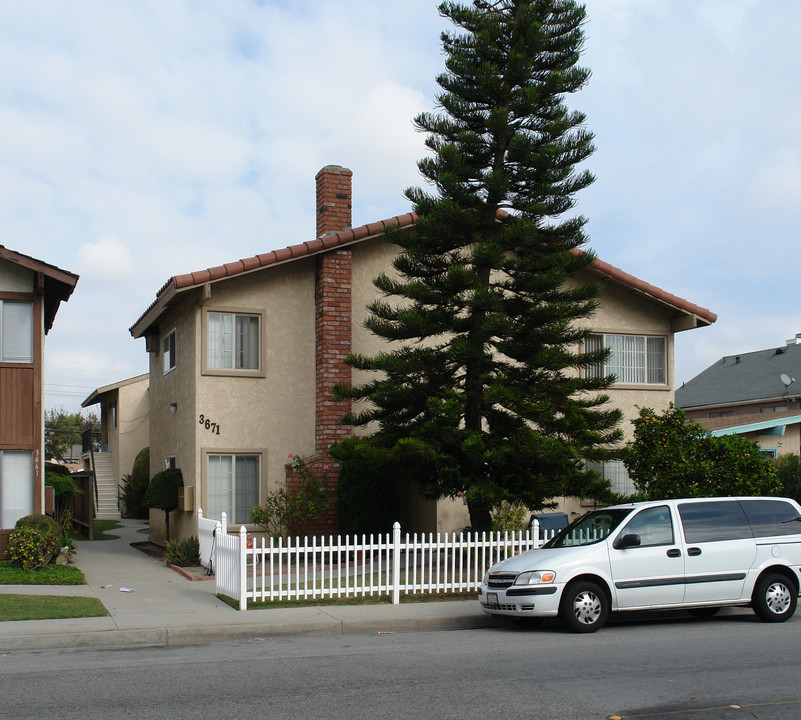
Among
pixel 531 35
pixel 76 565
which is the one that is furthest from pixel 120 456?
pixel 531 35

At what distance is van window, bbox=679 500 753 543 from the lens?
11.7m

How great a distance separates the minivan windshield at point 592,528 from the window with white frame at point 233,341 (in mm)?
8184

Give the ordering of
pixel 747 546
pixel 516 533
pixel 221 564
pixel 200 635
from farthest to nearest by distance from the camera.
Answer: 1. pixel 516 533
2. pixel 221 564
3. pixel 747 546
4. pixel 200 635

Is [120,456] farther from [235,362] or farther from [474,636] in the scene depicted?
[474,636]

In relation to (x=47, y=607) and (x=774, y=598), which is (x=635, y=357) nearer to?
(x=774, y=598)

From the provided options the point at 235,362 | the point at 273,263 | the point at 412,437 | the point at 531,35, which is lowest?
the point at 412,437

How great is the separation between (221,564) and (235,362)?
568 cm

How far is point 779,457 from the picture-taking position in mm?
24766

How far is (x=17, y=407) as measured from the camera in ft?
55.6

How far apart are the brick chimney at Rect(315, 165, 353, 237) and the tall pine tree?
325cm

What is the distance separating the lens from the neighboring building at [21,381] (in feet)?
55.0

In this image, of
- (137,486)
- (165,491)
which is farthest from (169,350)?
(137,486)

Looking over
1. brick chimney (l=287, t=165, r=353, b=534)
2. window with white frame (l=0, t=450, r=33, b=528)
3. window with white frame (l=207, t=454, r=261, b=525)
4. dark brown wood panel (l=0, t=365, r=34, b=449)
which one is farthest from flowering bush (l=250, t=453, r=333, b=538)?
dark brown wood panel (l=0, t=365, r=34, b=449)

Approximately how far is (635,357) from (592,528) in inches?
388
